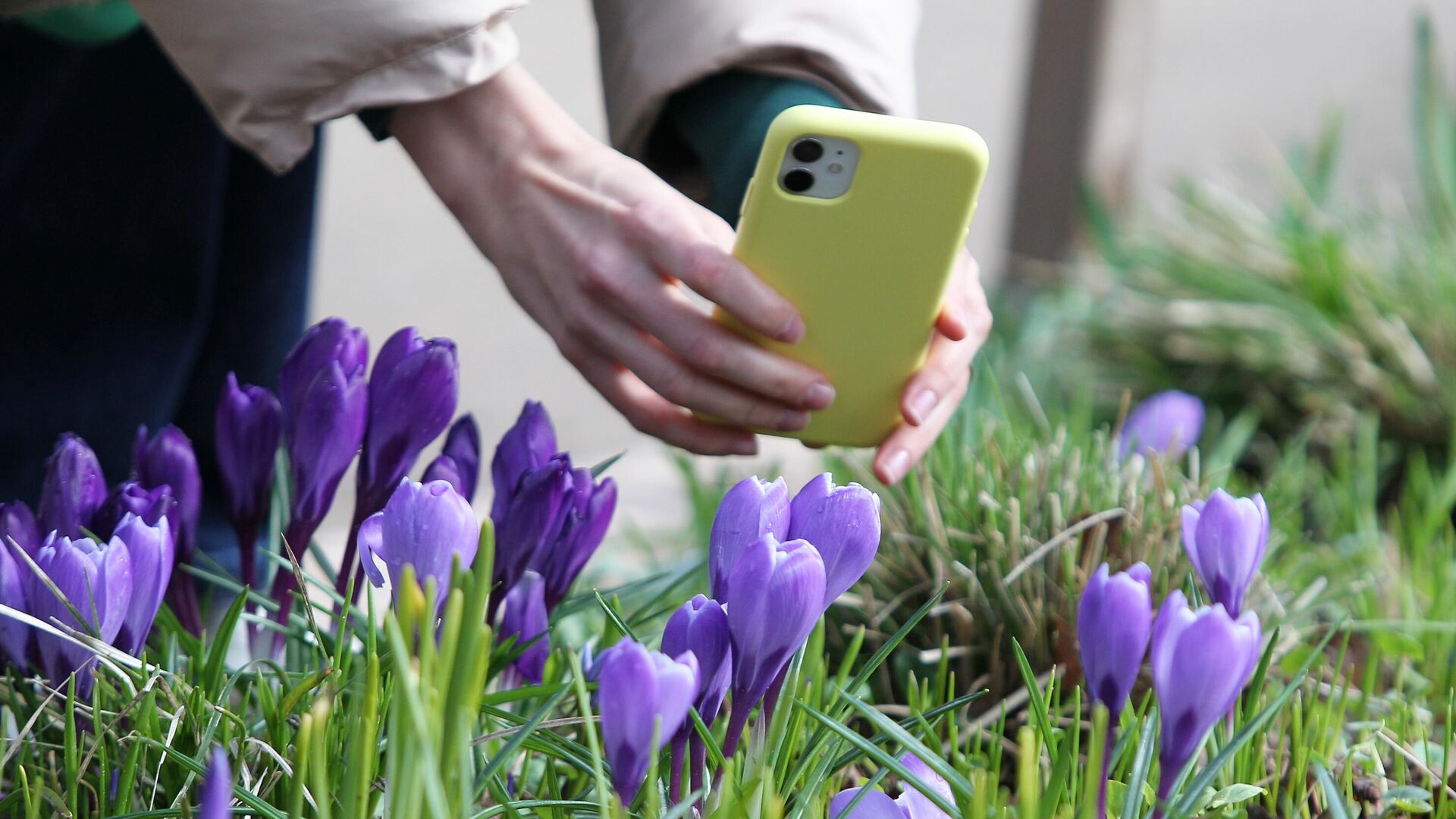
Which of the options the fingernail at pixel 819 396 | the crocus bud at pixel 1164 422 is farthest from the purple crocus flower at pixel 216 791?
Answer: the crocus bud at pixel 1164 422

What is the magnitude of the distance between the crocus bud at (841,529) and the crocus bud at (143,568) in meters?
0.20

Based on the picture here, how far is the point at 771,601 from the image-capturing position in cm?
34

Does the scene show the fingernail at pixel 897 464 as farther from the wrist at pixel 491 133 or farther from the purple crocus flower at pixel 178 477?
the purple crocus flower at pixel 178 477

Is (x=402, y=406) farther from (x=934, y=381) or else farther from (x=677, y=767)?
(x=934, y=381)

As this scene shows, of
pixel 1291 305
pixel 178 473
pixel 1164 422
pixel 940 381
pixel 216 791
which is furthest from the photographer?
pixel 1291 305

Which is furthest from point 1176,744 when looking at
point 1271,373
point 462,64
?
point 1271,373

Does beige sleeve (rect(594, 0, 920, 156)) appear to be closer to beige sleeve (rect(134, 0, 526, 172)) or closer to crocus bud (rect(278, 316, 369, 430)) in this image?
beige sleeve (rect(134, 0, 526, 172))

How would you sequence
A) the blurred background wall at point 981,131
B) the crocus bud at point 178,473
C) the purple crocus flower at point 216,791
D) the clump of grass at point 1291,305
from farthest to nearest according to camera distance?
the blurred background wall at point 981,131, the clump of grass at point 1291,305, the crocus bud at point 178,473, the purple crocus flower at point 216,791

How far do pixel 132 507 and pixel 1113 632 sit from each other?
1.02 ft

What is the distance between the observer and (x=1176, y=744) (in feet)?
1.12

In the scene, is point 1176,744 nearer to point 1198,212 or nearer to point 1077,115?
→ point 1198,212

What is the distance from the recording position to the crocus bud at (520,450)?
1.59 ft

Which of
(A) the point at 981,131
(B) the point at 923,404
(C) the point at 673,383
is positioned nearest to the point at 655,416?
(C) the point at 673,383

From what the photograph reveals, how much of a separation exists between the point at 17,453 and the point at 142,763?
26.3 inches
